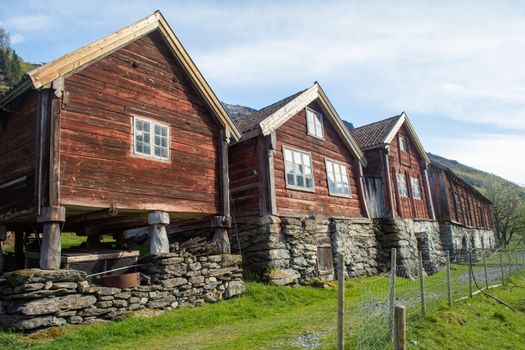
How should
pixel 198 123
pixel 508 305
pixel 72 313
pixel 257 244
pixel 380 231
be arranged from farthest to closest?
1. pixel 380 231
2. pixel 257 244
3. pixel 198 123
4. pixel 508 305
5. pixel 72 313

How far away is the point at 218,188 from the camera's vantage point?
14.0 metres

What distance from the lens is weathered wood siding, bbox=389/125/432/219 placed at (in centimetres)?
2376

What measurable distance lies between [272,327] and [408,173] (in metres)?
19.2

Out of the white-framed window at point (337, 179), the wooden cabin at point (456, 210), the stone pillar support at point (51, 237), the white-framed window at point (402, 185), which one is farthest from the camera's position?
the wooden cabin at point (456, 210)

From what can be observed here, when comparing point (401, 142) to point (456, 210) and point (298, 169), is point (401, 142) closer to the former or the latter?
point (298, 169)

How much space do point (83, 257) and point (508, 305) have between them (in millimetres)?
12460

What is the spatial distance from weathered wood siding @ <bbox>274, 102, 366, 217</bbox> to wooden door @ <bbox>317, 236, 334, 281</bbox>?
46.4 inches

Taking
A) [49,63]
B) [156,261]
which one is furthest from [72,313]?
[49,63]

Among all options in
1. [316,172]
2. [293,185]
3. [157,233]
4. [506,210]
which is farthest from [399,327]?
[506,210]

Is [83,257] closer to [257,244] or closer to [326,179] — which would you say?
[257,244]

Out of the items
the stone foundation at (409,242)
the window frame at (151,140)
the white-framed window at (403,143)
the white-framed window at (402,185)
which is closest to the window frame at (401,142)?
the white-framed window at (403,143)

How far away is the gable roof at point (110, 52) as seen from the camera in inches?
400

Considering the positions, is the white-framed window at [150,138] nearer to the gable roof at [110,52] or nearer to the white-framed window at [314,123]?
the gable roof at [110,52]

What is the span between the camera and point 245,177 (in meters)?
16.5
